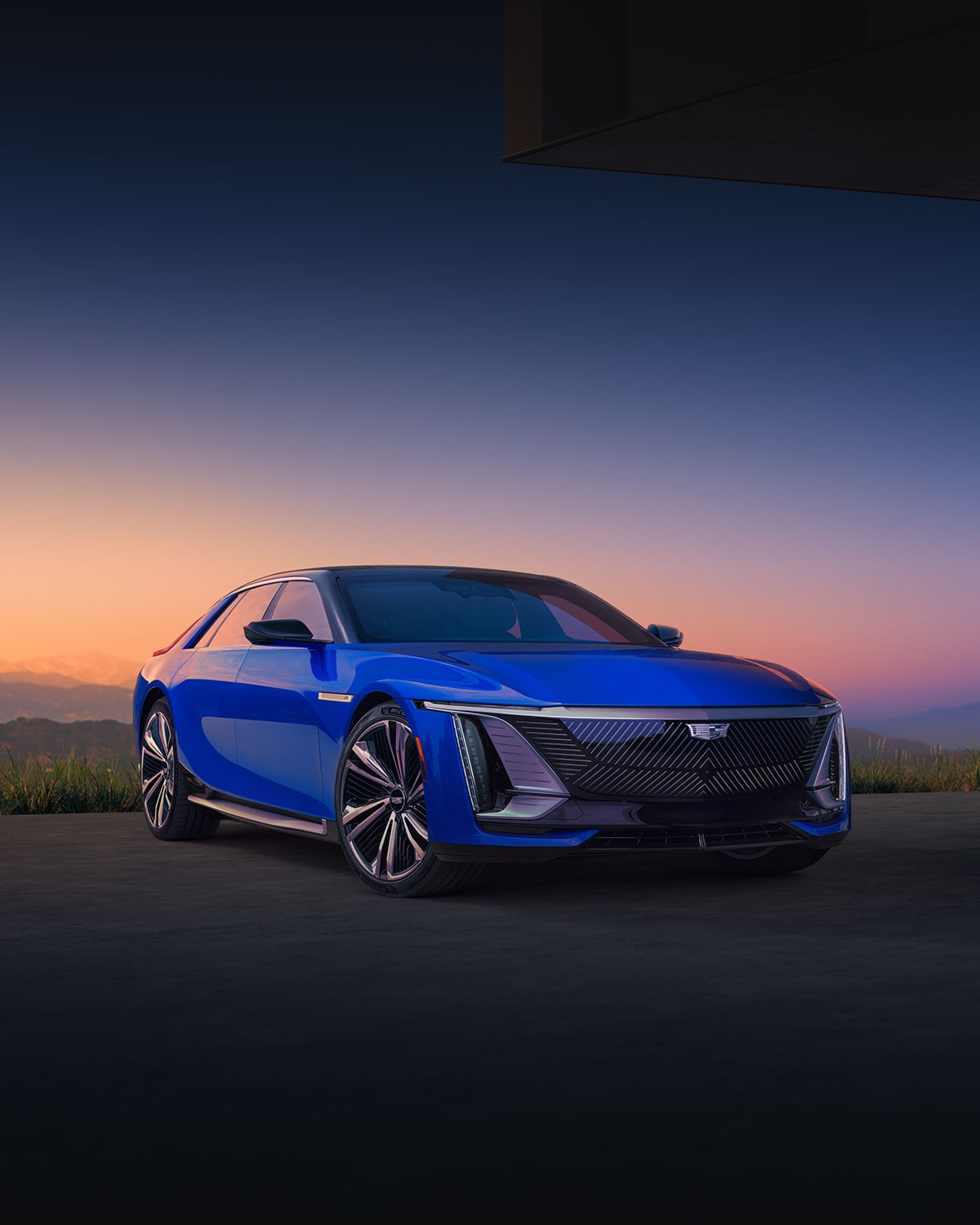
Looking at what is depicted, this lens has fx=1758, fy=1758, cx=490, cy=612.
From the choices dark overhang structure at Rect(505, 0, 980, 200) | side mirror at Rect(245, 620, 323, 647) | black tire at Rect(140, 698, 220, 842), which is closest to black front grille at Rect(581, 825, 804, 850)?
side mirror at Rect(245, 620, 323, 647)

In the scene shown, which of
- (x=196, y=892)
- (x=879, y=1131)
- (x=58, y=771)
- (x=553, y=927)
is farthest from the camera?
(x=58, y=771)

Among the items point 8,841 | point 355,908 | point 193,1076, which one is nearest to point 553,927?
point 355,908

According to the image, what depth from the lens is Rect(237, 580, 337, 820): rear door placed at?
27.9 ft

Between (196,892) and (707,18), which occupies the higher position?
(707,18)

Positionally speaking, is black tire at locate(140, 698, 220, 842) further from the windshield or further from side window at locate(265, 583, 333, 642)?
the windshield

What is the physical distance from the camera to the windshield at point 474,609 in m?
8.78

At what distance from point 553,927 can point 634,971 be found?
3.30 ft

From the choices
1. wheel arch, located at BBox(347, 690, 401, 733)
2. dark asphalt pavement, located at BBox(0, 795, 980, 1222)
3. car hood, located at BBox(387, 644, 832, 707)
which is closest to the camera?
dark asphalt pavement, located at BBox(0, 795, 980, 1222)

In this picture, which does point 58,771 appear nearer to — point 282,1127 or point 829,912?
point 829,912

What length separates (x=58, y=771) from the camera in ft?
44.8

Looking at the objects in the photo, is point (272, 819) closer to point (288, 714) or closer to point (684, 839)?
point (288, 714)

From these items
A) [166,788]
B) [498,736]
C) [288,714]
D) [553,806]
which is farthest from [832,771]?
[166,788]

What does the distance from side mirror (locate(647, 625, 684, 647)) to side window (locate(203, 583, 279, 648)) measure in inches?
83.5

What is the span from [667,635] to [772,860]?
1.53 m
